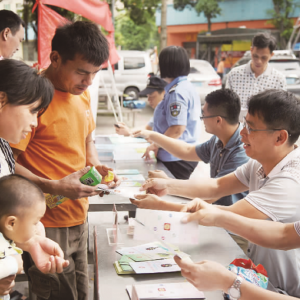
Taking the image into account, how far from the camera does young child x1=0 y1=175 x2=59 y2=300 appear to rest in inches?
54.9

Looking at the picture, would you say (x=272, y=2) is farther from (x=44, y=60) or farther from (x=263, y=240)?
(x=263, y=240)

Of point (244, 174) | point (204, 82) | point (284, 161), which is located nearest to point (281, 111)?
point (284, 161)

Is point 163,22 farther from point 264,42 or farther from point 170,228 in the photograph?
point 170,228

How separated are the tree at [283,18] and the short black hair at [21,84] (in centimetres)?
2144

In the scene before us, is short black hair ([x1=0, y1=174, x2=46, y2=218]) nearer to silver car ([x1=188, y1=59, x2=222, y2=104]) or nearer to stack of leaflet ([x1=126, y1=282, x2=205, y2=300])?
stack of leaflet ([x1=126, y1=282, x2=205, y2=300])

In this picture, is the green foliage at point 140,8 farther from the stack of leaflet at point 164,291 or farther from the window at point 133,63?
the stack of leaflet at point 164,291

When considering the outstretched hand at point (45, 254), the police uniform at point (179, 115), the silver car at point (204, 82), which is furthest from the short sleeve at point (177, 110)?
the silver car at point (204, 82)

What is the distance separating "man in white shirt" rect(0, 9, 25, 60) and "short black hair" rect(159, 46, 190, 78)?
1.35m

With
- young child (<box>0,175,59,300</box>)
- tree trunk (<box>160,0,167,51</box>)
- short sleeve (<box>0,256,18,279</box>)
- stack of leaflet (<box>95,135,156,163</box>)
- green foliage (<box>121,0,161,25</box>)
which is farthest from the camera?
green foliage (<box>121,0,161,25</box>)

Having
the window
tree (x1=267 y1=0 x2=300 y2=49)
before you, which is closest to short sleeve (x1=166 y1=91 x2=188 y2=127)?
the window

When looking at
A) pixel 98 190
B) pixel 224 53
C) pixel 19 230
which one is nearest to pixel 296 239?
pixel 98 190

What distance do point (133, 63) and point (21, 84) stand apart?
12740mm

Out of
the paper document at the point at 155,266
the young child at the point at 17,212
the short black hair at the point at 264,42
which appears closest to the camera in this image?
the young child at the point at 17,212

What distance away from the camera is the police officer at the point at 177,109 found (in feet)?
11.9
